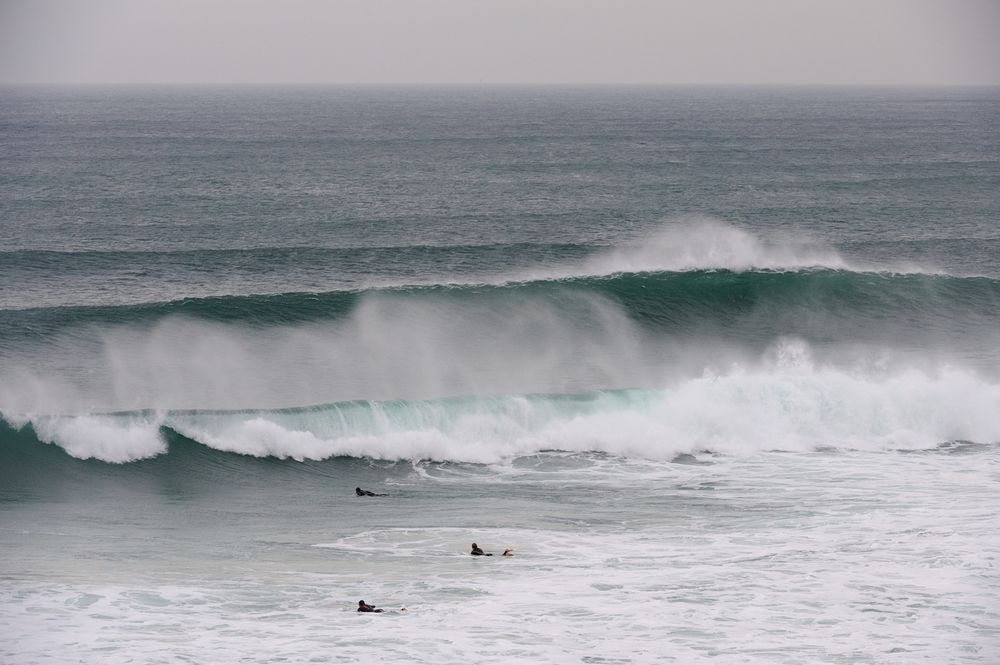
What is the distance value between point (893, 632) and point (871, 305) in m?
19.7

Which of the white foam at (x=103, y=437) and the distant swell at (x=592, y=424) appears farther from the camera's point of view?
the distant swell at (x=592, y=424)

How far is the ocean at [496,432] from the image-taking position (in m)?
14.6

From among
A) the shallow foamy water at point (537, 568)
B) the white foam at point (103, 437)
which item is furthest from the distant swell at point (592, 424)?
the shallow foamy water at point (537, 568)

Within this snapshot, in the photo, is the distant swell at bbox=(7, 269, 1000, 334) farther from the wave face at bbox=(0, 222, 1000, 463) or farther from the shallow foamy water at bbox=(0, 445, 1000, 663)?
the shallow foamy water at bbox=(0, 445, 1000, 663)

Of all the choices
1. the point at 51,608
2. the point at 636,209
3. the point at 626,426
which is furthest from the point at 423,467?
the point at 636,209

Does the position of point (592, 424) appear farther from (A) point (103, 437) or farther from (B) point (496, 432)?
(A) point (103, 437)

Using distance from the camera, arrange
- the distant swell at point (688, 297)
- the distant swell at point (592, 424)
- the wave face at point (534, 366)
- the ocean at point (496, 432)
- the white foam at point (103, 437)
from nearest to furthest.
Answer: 1. the ocean at point (496, 432)
2. the white foam at point (103, 437)
3. the distant swell at point (592, 424)
4. the wave face at point (534, 366)
5. the distant swell at point (688, 297)

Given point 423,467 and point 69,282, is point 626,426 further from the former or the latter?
point 69,282

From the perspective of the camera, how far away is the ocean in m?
14.6

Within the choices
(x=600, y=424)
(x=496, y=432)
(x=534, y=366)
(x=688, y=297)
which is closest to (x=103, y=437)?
(x=496, y=432)

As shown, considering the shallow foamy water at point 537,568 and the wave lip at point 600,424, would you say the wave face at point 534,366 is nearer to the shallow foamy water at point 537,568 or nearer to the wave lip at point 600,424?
the wave lip at point 600,424

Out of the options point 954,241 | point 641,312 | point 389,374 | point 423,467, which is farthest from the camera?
point 954,241

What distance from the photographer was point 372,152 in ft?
253

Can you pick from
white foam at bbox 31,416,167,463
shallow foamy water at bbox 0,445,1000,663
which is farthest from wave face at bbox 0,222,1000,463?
shallow foamy water at bbox 0,445,1000,663
